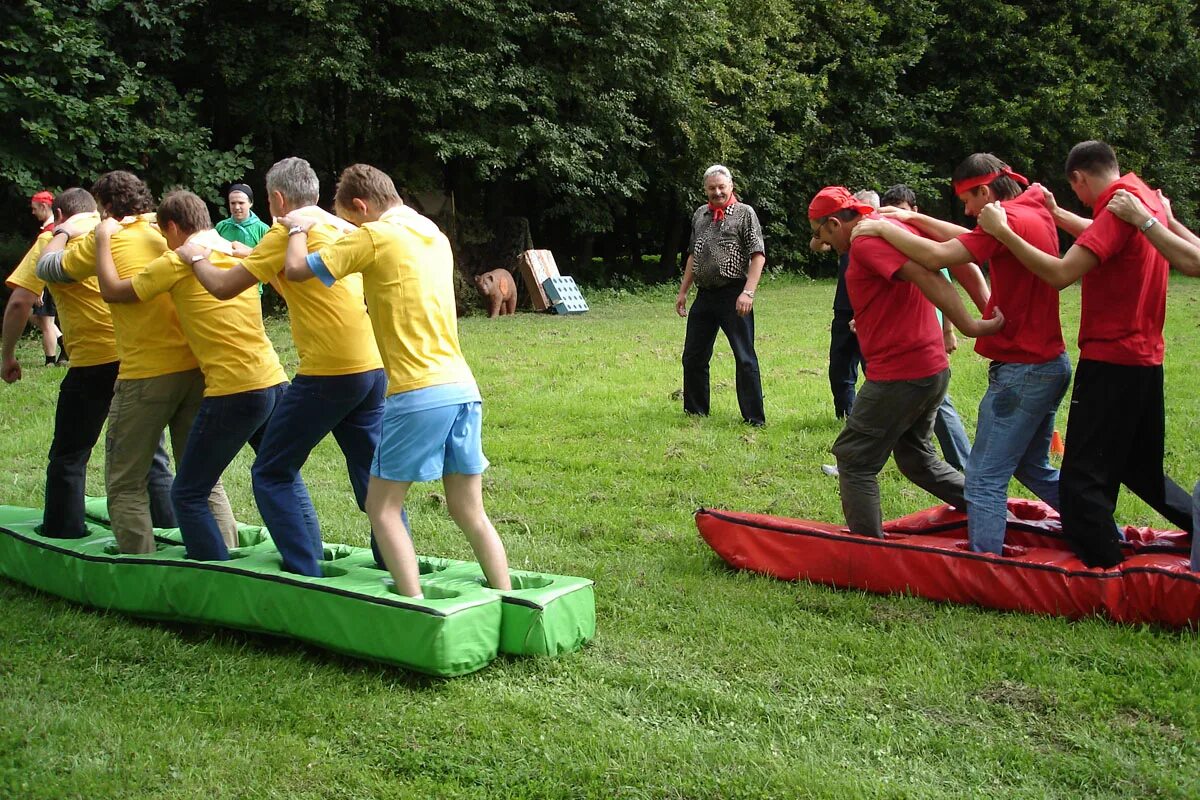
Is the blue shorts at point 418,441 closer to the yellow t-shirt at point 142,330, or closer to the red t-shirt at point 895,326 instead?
the yellow t-shirt at point 142,330

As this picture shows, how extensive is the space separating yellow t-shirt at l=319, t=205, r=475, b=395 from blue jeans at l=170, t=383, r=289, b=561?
1040 mm

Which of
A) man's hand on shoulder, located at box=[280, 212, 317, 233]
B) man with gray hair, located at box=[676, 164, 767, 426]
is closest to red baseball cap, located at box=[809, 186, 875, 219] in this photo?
man's hand on shoulder, located at box=[280, 212, 317, 233]

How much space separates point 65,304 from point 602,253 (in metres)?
25.5

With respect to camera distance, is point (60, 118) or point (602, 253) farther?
point (602, 253)

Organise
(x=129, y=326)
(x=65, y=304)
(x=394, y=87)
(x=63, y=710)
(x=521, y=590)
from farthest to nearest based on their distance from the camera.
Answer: (x=394, y=87) < (x=65, y=304) < (x=129, y=326) < (x=521, y=590) < (x=63, y=710)

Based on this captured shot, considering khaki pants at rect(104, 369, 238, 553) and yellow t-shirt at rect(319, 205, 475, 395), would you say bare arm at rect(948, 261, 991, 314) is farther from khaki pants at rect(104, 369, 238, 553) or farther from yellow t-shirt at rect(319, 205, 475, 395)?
khaki pants at rect(104, 369, 238, 553)

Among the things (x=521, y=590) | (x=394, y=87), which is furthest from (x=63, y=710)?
(x=394, y=87)

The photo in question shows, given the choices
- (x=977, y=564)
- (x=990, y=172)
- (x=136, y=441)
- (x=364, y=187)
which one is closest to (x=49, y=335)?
(x=136, y=441)

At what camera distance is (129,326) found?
551cm

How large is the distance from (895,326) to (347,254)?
278 cm

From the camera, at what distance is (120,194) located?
5582 millimetres

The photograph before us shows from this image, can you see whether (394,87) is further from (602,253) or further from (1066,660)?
(1066,660)

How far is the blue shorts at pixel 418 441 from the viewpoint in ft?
14.8

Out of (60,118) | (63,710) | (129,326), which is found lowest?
(63,710)
